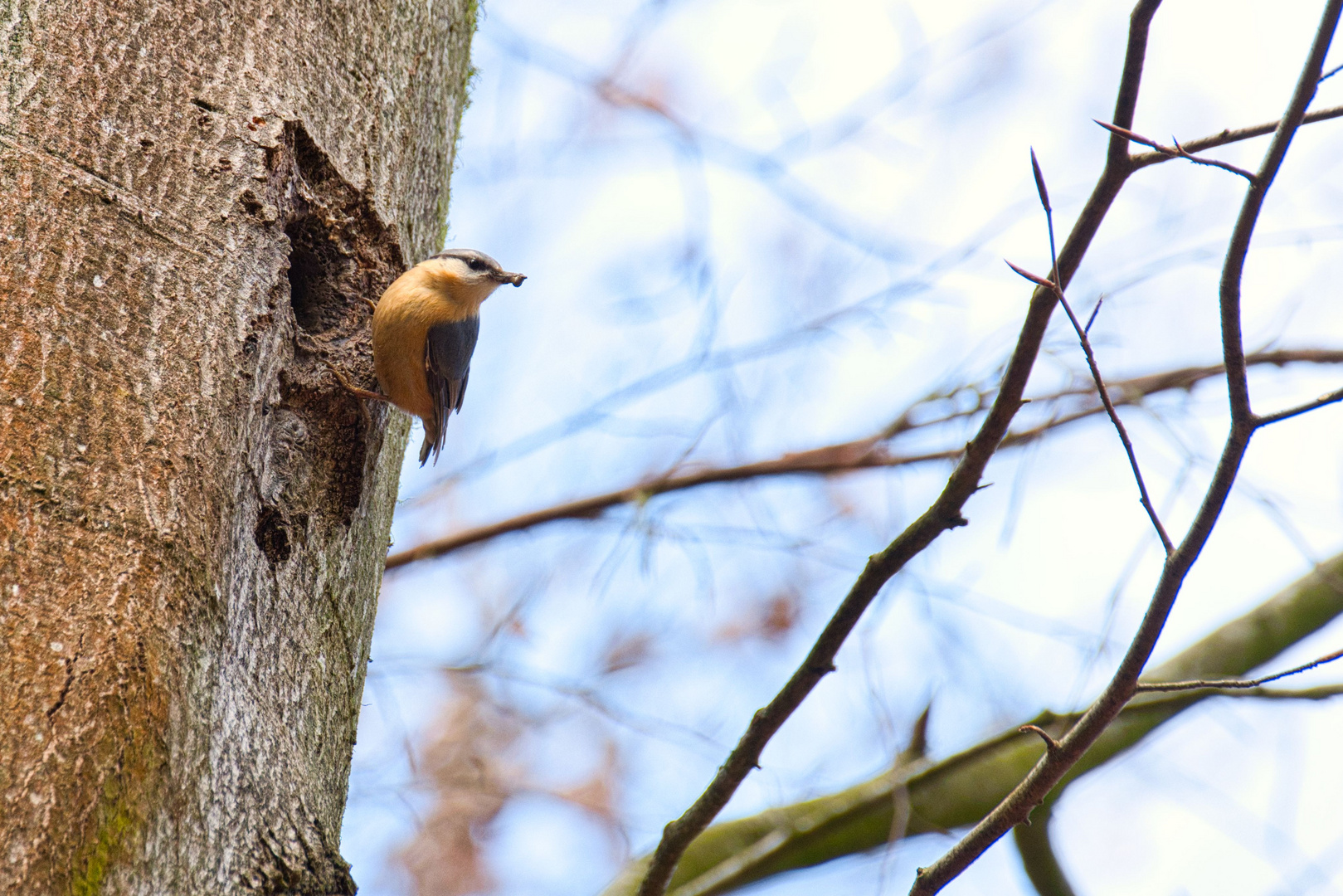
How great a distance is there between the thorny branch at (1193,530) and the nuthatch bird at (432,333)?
1.28m

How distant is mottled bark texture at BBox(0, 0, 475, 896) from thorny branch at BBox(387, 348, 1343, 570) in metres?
2.08

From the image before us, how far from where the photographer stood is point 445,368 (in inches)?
110

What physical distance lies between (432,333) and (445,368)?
5.8 inches

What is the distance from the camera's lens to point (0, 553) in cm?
131

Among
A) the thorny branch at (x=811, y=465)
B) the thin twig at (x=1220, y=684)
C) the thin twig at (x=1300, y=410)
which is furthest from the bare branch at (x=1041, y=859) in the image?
the thin twig at (x=1300, y=410)

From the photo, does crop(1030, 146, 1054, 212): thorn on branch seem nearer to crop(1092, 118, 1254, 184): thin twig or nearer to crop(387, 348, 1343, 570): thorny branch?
crop(1092, 118, 1254, 184): thin twig

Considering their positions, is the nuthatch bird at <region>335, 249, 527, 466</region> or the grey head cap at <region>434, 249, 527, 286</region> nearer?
the nuthatch bird at <region>335, 249, 527, 466</region>

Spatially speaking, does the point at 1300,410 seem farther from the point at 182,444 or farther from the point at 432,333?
the point at 432,333

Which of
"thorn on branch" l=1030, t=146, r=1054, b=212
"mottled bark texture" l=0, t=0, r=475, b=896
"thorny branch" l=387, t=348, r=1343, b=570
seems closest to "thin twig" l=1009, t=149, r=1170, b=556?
"thorn on branch" l=1030, t=146, r=1054, b=212

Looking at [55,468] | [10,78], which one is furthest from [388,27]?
[55,468]

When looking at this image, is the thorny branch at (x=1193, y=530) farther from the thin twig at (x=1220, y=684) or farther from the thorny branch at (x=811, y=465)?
the thorny branch at (x=811, y=465)

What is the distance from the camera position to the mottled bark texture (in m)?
1.30

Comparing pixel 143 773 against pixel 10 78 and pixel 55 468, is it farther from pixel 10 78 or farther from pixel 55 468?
pixel 10 78

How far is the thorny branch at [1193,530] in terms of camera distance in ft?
4.06
